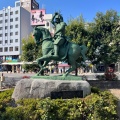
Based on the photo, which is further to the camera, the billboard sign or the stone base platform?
the billboard sign

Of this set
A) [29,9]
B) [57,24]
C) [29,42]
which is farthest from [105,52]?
[29,9]

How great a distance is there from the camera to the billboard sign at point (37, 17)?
6656 centimetres

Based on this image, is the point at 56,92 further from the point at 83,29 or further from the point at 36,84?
the point at 83,29

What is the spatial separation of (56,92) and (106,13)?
557 inches

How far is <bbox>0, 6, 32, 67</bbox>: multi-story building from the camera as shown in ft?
199

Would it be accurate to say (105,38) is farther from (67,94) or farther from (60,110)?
(60,110)

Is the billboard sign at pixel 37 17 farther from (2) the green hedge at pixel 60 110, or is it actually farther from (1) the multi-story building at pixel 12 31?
(2) the green hedge at pixel 60 110

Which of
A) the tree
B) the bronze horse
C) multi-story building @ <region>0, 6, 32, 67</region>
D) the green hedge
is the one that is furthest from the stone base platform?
multi-story building @ <region>0, 6, 32, 67</region>

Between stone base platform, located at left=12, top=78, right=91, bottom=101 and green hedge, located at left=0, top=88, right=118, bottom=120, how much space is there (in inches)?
42.8

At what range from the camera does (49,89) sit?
823cm

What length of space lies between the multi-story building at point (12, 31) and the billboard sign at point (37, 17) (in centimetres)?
339

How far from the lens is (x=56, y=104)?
22.4 ft

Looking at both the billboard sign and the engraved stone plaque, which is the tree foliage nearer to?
the engraved stone plaque

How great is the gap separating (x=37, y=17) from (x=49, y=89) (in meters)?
60.9
